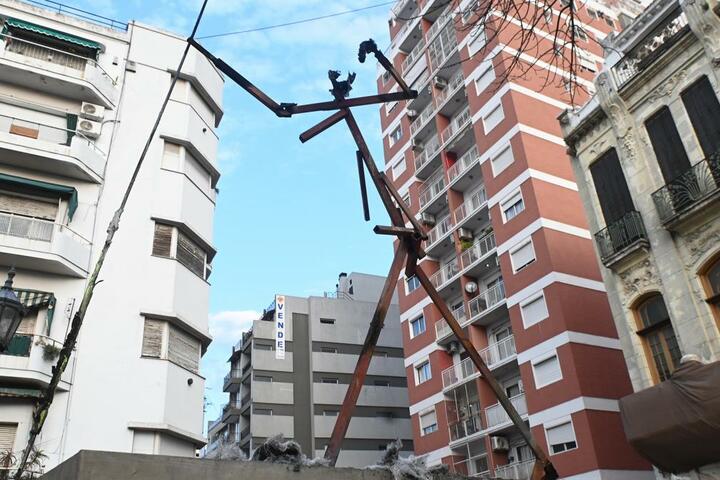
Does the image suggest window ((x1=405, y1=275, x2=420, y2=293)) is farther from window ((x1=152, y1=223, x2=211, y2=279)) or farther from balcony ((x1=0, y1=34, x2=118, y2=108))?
balcony ((x1=0, y1=34, x2=118, y2=108))

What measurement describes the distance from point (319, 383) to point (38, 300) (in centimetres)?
3537

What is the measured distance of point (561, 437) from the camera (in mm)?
26125

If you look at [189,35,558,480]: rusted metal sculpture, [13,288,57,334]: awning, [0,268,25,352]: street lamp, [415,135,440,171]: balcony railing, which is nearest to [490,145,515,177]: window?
[415,135,440,171]: balcony railing

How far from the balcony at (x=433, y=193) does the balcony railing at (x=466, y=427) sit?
522 inches

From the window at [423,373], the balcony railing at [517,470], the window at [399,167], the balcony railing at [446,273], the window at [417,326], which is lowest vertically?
the balcony railing at [517,470]

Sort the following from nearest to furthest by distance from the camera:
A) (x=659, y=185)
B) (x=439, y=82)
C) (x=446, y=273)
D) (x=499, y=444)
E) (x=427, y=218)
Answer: (x=659, y=185), (x=499, y=444), (x=446, y=273), (x=427, y=218), (x=439, y=82)

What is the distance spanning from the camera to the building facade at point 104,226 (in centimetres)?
1923

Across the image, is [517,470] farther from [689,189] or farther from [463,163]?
[463,163]

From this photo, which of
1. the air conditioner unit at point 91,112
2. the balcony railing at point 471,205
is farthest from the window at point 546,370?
the air conditioner unit at point 91,112

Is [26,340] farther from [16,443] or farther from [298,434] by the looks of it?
[298,434]

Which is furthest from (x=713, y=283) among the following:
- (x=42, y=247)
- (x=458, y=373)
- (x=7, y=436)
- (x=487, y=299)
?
(x=7, y=436)

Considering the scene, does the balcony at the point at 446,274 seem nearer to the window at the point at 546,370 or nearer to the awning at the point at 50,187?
the window at the point at 546,370

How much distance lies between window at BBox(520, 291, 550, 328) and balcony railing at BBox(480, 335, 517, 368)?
1.45m

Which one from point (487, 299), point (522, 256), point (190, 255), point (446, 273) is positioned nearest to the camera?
point (190, 255)
